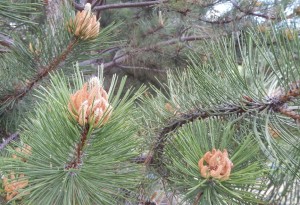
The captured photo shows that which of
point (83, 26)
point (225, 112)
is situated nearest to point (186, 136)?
point (225, 112)

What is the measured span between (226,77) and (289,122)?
0.29ft

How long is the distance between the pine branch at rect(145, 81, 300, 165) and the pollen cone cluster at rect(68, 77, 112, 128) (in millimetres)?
153

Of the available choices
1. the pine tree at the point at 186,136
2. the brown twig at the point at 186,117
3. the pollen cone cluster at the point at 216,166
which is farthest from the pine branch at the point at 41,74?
the pollen cone cluster at the point at 216,166

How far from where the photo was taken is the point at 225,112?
0.39m

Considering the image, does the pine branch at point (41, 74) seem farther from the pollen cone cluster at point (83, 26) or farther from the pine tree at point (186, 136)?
the pine tree at point (186, 136)

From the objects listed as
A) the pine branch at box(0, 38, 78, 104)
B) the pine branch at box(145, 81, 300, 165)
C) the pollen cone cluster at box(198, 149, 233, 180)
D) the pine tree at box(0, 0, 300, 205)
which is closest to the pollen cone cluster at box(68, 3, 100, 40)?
the pine branch at box(0, 38, 78, 104)

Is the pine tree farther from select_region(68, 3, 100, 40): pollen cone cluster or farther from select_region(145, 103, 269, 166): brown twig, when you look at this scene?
select_region(68, 3, 100, 40): pollen cone cluster

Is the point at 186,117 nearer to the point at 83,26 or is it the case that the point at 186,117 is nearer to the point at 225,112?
the point at 225,112

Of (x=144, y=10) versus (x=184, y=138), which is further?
(x=144, y=10)

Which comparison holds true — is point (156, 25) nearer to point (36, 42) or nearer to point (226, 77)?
point (36, 42)

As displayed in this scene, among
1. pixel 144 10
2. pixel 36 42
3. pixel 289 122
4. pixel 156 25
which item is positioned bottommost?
pixel 289 122

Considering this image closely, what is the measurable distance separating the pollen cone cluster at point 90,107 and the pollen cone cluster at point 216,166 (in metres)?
0.11

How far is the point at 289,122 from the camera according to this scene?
369mm

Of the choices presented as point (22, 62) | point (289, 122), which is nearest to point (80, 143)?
point (289, 122)
